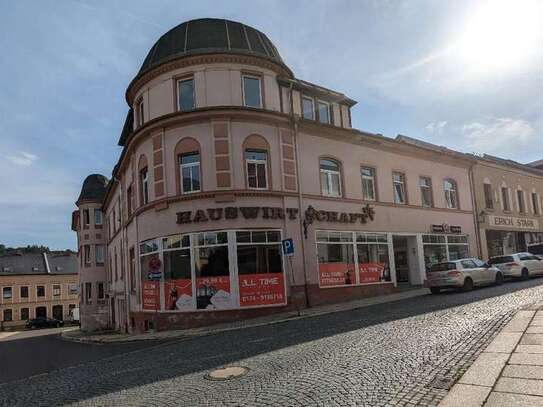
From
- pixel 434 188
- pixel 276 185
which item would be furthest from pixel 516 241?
pixel 276 185

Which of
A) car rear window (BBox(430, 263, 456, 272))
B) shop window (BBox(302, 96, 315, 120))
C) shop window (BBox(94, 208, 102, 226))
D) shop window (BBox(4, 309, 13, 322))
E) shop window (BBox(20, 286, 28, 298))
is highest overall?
shop window (BBox(302, 96, 315, 120))

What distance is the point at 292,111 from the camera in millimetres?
22438

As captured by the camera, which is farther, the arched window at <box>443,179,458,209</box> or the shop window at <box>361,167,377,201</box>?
the arched window at <box>443,179,458,209</box>

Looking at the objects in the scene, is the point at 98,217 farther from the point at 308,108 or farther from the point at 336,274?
the point at 336,274

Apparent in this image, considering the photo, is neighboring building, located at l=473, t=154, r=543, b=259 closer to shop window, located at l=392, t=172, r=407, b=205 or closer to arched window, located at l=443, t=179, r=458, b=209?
arched window, located at l=443, t=179, r=458, b=209

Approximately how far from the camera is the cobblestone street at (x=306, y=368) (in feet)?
21.9

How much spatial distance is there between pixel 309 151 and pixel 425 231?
9.61m

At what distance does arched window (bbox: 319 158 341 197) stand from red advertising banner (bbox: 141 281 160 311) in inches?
353

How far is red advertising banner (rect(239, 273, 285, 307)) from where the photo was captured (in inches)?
772

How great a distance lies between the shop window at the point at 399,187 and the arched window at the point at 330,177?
4477 mm

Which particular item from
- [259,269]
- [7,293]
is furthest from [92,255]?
[7,293]

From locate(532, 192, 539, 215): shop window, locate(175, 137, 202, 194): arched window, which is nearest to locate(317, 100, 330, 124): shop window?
locate(175, 137, 202, 194): arched window

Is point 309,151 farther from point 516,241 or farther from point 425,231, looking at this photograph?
point 516,241

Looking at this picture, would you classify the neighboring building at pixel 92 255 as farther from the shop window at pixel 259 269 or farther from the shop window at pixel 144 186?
the shop window at pixel 259 269
